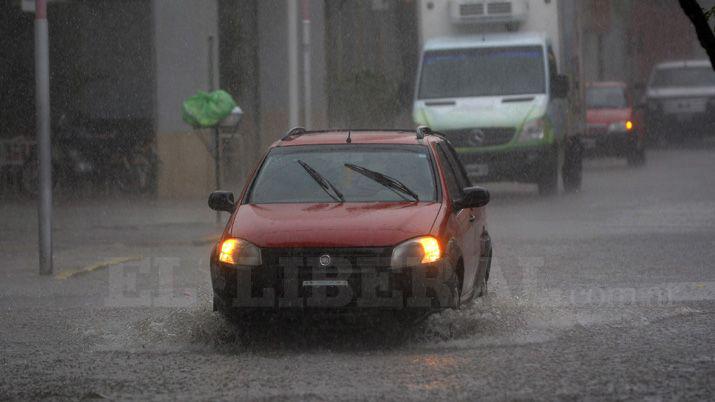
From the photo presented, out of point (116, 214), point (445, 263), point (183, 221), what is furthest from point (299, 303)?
point (116, 214)

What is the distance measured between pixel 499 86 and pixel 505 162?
1.38 meters

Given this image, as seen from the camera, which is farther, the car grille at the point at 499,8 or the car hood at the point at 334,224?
the car grille at the point at 499,8

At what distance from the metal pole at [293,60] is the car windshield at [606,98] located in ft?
36.0

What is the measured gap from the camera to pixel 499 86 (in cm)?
2592

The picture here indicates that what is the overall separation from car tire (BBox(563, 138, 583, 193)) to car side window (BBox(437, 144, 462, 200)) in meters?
15.9

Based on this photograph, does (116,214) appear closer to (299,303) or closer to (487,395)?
(299,303)

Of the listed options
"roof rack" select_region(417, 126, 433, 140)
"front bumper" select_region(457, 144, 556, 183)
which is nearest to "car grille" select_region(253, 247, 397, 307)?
"roof rack" select_region(417, 126, 433, 140)

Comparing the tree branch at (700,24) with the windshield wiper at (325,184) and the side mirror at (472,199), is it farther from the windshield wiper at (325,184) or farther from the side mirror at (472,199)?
the windshield wiper at (325,184)

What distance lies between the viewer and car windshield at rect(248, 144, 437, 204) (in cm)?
1095

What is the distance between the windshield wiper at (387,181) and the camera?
35.9 feet

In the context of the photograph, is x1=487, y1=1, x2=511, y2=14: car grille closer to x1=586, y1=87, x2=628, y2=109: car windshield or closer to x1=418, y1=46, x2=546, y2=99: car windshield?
x1=418, y1=46, x2=546, y2=99: car windshield

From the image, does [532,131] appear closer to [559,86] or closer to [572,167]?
[559,86]

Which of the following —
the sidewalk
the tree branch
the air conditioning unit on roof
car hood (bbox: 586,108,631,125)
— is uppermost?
the air conditioning unit on roof

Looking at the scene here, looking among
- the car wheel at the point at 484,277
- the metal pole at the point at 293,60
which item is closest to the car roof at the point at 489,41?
the metal pole at the point at 293,60
